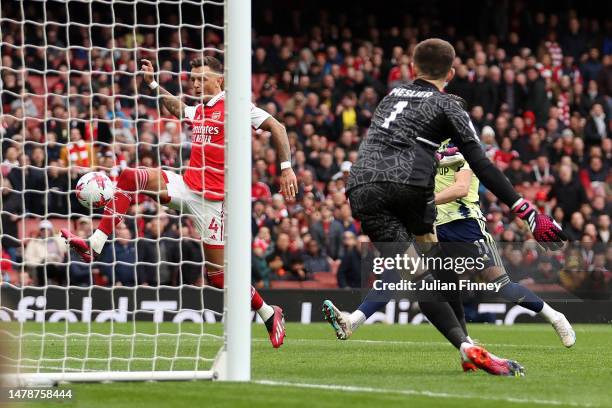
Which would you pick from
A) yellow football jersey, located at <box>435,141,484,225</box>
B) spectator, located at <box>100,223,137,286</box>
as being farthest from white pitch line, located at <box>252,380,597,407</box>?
spectator, located at <box>100,223,137,286</box>

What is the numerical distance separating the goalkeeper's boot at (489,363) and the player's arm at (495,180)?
2.67ft

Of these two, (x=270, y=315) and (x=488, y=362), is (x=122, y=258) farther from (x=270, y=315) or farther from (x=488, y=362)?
(x=488, y=362)

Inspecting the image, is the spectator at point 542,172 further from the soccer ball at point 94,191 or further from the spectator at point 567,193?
the soccer ball at point 94,191

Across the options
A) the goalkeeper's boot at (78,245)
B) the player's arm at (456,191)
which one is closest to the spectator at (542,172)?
the player's arm at (456,191)

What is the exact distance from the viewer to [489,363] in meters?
7.59

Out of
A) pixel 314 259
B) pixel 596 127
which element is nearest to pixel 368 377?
pixel 314 259

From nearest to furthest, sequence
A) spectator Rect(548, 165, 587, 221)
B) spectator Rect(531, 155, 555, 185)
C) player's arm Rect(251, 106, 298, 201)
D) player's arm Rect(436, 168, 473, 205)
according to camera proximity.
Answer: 1. player's arm Rect(251, 106, 298, 201)
2. player's arm Rect(436, 168, 473, 205)
3. spectator Rect(548, 165, 587, 221)
4. spectator Rect(531, 155, 555, 185)

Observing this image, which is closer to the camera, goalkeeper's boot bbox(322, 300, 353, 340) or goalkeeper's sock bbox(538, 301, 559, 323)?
goalkeeper's boot bbox(322, 300, 353, 340)

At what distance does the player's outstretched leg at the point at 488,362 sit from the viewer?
754 cm

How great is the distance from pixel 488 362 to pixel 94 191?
3.65 meters

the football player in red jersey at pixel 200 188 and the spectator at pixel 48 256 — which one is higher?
the football player in red jersey at pixel 200 188

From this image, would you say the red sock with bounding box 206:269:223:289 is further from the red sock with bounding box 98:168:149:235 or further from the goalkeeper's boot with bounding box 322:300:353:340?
the goalkeeper's boot with bounding box 322:300:353:340

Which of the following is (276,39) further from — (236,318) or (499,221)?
(236,318)

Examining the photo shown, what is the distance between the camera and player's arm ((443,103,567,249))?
7.29 m
